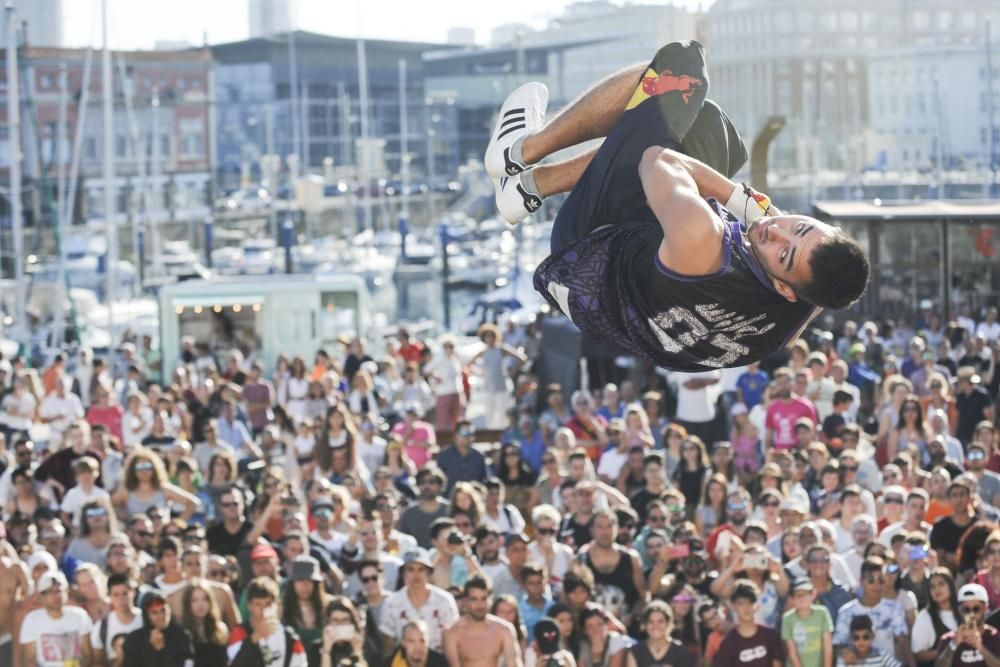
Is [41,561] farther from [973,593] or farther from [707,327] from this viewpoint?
[707,327]

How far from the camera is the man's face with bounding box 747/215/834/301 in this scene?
4.39 meters

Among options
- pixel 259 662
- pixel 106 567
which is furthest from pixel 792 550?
pixel 106 567

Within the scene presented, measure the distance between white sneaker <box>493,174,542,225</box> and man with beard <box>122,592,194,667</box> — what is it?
4801mm

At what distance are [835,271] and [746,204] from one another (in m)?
0.40

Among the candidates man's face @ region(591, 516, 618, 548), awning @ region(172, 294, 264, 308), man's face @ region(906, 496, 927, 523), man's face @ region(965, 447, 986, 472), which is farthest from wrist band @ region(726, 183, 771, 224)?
awning @ region(172, 294, 264, 308)

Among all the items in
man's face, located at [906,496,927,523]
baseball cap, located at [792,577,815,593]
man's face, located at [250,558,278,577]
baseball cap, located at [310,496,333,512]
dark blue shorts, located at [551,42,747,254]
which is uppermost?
dark blue shorts, located at [551,42,747,254]

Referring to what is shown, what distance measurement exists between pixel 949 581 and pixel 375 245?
67.1 metres

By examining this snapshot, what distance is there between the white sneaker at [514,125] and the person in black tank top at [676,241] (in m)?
0.07

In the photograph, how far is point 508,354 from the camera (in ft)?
60.4

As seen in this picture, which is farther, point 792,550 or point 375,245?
point 375,245

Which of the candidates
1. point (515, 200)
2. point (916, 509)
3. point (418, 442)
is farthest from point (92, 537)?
point (515, 200)

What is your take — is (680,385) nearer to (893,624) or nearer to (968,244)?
(893,624)

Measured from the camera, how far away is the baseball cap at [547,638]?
9.50 metres

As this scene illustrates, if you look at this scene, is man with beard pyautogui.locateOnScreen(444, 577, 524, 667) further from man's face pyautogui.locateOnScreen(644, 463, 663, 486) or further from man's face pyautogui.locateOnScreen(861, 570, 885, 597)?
man's face pyautogui.locateOnScreen(644, 463, 663, 486)
